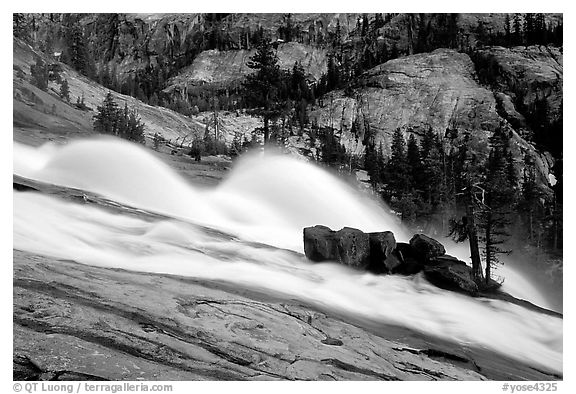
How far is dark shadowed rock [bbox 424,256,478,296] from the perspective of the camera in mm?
8383

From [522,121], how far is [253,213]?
5.69m

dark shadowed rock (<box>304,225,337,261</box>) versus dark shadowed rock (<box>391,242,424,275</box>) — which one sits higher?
dark shadowed rock (<box>304,225,337,261</box>)

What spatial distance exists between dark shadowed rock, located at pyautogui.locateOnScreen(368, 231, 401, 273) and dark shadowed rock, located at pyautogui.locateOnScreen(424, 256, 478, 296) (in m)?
0.59

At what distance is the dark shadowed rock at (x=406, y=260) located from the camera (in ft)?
28.0

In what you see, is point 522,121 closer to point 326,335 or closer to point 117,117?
point 326,335

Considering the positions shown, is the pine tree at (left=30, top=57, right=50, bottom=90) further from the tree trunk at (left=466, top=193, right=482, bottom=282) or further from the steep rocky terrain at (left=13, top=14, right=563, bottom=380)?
the tree trunk at (left=466, top=193, right=482, bottom=282)

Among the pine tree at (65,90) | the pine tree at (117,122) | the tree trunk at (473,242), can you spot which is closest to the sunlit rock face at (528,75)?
the tree trunk at (473,242)

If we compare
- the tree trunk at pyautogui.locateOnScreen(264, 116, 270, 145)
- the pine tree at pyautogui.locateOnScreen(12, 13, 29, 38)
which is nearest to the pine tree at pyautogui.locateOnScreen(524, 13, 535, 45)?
the tree trunk at pyautogui.locateOnScreen(264, 116, 270, 145)

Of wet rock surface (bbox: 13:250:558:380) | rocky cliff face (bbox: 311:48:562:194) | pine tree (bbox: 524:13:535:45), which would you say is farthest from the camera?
rocky cliff face (bbox: 311:48:562:194)

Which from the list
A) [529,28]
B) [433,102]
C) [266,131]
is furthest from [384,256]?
[529,28]

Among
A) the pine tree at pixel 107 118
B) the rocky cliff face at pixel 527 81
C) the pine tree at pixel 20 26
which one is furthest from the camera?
the rocky cliff face at pixel 527 81

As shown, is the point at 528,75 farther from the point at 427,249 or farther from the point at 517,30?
the point at 427,249

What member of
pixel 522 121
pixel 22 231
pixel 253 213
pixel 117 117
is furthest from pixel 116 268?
pixel 522 121

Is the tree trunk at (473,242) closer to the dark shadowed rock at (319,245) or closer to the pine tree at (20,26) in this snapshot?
the dark shadowed rock at (319,245)
